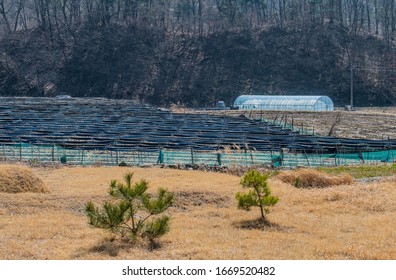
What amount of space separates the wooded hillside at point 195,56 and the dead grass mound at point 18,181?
49778 mm

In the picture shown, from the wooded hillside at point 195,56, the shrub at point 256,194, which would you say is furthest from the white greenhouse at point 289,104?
the shrub at point 256,194

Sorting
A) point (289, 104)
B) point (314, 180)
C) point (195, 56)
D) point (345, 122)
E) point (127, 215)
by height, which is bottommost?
point (345, 122)

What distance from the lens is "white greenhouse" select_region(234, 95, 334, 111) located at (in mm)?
57656

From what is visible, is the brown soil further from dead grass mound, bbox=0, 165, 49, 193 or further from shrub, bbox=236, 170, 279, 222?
dead grass mound, bbox=0, 165, 49, 193

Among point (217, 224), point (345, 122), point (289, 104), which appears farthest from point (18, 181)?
point (289, 104)

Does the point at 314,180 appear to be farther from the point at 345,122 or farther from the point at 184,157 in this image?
the point at 345,122

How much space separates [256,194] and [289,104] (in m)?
44.1

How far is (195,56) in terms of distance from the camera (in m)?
75.3

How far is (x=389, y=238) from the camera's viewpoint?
13.2 meters

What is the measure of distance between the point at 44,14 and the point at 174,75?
74.8ft

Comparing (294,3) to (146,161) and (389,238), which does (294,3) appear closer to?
(146,161)

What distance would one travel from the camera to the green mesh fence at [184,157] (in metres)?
26.5

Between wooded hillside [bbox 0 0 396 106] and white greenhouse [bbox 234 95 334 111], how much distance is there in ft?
29.5

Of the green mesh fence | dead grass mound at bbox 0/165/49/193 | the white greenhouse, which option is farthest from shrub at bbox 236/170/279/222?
the white greenhouse
